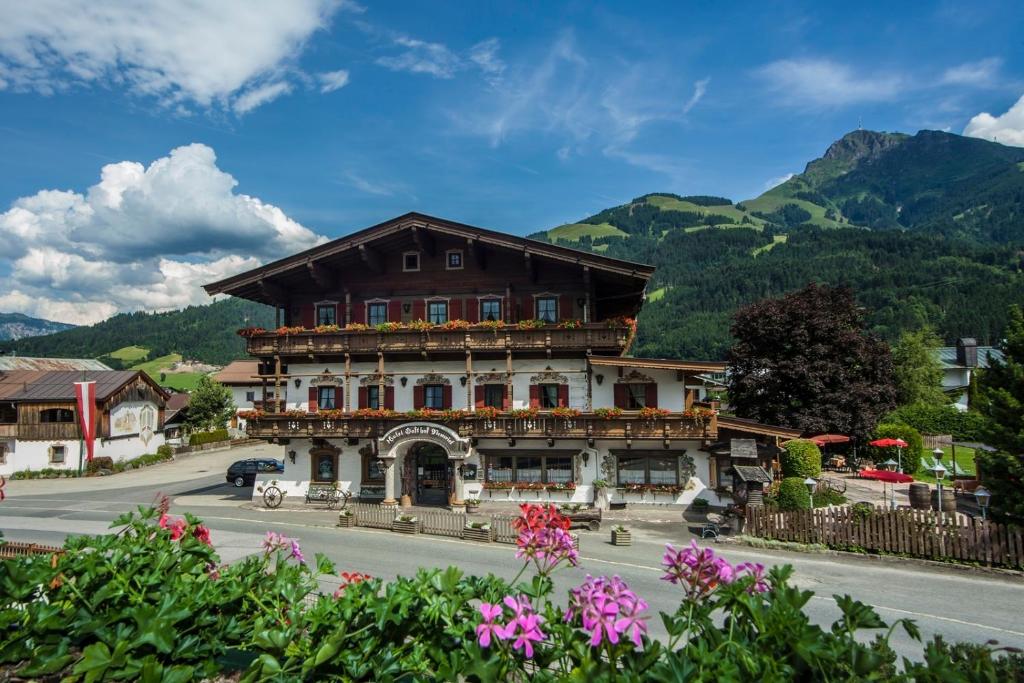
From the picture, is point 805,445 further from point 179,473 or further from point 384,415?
point 179,473

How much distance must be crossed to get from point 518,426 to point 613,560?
836 cm

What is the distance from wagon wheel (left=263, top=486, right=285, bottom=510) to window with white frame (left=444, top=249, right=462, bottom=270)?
13.2 meters

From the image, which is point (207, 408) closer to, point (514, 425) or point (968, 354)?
point (514, 425)

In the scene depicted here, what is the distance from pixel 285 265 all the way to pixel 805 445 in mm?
25916

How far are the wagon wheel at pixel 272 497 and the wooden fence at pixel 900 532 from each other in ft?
65.4

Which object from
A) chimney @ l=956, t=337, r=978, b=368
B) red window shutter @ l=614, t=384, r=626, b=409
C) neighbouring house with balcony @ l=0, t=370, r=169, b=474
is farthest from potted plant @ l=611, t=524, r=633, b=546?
chimney @ l=956, t=337, r=978, b=368

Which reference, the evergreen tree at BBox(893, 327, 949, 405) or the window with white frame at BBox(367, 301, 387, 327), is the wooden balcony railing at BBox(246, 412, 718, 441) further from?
the evergreen tree at BBox(893, 327, 949, 405)

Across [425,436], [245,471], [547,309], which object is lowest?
[245,471]

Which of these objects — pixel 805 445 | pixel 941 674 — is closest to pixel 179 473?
pixel 805 445

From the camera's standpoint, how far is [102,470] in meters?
40.2

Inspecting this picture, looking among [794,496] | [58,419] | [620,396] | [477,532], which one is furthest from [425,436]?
[58,419]

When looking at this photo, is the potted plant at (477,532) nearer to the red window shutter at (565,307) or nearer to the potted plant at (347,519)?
the potted plant at (347,519)

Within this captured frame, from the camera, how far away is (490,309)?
89.2ft

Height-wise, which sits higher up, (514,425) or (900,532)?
(514,425)
